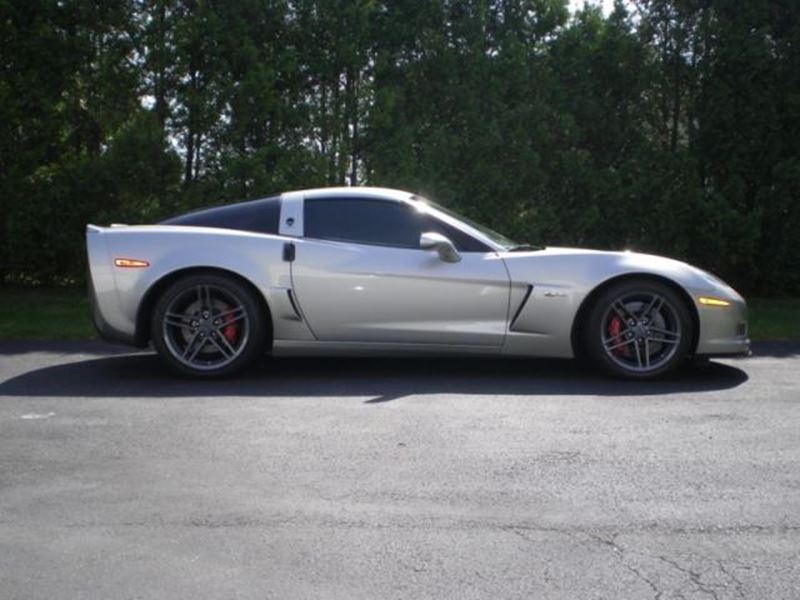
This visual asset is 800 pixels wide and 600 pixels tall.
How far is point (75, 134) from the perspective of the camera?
12789mm

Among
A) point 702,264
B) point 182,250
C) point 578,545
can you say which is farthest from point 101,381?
point 702,264

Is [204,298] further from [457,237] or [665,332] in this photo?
[665,332]

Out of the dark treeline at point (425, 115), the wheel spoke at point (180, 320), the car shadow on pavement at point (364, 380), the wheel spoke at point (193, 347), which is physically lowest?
the car shadow on pavement at point (364, 380)

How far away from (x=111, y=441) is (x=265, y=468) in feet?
3.21

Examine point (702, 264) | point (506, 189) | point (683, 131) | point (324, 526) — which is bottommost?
point (324, 526)

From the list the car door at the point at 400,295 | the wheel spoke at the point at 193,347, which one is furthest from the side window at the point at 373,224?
the wheel spoke at the point at 193,347

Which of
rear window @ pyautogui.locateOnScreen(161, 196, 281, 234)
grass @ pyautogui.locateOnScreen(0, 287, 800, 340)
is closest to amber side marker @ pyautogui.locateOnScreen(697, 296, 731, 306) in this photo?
grass @ pyautogui.locateOnScreen(0, 287, 800, 340)

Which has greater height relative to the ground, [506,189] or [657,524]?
[506,189]

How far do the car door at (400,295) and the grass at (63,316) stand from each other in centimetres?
298

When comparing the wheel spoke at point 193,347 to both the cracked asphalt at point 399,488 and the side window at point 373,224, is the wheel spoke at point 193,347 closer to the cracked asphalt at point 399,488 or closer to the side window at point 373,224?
the cracked asphalt at point 399,488

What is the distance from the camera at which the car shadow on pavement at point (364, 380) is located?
6.56 m

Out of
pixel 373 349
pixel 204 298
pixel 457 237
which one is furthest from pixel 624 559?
pixel 204 298

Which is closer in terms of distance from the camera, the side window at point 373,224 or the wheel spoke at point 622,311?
the wheel spoke at point 622,311

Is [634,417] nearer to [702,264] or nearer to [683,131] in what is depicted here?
[702,264]
